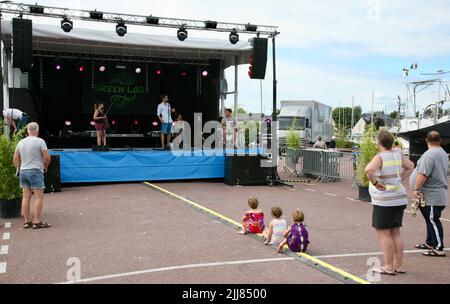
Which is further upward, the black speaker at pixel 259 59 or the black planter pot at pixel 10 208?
the black speaker at pixel 259 59

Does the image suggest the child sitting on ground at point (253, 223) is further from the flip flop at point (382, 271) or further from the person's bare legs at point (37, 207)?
the person's bare legs at point (37, 207)

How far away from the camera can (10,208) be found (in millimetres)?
9484

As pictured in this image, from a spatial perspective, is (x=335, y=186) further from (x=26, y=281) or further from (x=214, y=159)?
(x=26, y=281)

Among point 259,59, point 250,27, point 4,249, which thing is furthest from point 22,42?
point 4,249

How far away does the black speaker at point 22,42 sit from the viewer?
13094 mm

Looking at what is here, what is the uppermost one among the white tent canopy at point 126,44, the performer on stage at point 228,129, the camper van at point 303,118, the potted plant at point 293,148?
the white tent canopy at point 126,44

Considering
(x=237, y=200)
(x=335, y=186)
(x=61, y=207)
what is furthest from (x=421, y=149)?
(x=61, y=207)

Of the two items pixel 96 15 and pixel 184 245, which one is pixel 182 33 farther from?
pixel 184 245

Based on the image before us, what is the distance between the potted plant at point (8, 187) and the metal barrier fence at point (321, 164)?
10134 mm

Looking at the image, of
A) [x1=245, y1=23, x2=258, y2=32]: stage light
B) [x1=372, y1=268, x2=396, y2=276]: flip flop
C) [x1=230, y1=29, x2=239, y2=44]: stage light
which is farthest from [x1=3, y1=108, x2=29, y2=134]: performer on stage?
[x1=372, y1=268, x2=396, y2=276]: flip flop

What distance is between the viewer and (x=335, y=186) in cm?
1564

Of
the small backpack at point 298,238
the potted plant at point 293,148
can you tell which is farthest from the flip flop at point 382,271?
the potted plant at point 293,148

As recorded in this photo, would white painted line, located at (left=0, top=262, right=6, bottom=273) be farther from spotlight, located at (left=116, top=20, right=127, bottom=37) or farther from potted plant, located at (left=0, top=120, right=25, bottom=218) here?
spotlight, located at (left=116, top=20, right=127, bottom=37)

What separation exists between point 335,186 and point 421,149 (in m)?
9.47
